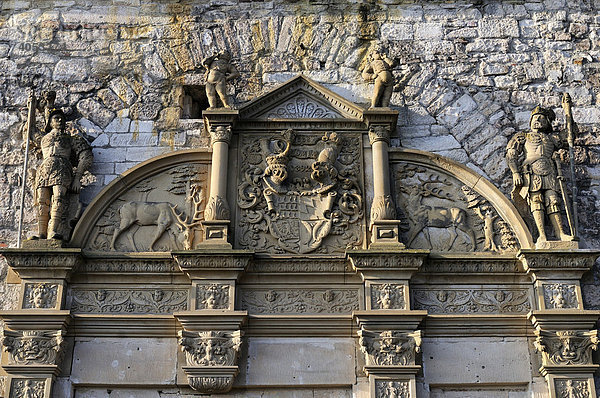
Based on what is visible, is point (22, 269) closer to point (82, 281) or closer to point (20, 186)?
point (82, 281)

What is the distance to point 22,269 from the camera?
24.0 ft

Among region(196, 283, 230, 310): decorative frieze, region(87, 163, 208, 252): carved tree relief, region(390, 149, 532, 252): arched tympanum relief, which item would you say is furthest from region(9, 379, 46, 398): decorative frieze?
region(390, 149, 532, 252): arched tympanum relief

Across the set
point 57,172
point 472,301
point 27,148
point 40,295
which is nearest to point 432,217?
point 472,301

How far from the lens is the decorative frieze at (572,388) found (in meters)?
6.96

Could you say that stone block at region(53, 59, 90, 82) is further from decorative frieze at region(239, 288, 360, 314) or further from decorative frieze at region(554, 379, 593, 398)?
decorative frieze at region(554, 379, 593, 398)

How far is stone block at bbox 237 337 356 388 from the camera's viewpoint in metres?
7.09

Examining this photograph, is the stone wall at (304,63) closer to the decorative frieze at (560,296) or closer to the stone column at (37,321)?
the stone column at (37,321)

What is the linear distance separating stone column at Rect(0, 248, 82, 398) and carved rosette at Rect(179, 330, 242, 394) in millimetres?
1051

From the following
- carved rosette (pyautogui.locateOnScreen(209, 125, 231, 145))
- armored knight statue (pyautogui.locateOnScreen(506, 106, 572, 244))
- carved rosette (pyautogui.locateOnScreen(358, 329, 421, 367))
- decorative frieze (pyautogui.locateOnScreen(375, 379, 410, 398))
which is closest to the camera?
decorative frieze (pyautogui.locateOnScreen(375, 379, 410, 398))

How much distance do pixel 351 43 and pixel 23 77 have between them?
3.26 meters

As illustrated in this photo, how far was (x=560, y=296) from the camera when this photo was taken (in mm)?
7293

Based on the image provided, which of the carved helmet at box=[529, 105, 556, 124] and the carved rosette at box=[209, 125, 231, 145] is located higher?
the carved helmet at box=[529, 105, 556, 124]

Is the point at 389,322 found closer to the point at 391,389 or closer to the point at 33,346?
the point at 391,389

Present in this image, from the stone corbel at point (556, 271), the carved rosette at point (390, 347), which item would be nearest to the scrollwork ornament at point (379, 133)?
the stone corbel at point (556, 271)
